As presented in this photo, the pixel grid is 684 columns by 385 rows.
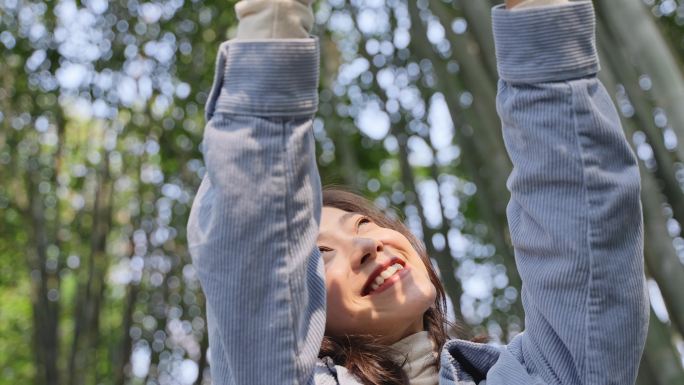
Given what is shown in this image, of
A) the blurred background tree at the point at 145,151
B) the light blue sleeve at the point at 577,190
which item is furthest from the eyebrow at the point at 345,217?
the blurred background tree at the point at 145,151

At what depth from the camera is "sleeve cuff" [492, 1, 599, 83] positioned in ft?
4.38

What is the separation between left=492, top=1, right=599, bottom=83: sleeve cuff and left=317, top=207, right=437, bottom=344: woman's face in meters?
0.40

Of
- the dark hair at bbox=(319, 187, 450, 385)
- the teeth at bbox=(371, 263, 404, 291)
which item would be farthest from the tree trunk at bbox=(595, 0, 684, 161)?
the teeth at bbox=(371, 263, 404, 291)

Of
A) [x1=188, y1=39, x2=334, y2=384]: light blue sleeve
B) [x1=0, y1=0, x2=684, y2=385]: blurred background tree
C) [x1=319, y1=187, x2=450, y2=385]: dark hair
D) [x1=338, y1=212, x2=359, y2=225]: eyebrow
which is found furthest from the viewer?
[x1=0, y1=0, x2=684, y2=385]: blurred background tree

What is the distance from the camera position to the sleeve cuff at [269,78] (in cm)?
130

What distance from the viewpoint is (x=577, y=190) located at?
1326 millimetres

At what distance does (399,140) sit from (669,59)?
4.82m

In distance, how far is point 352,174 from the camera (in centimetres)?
727

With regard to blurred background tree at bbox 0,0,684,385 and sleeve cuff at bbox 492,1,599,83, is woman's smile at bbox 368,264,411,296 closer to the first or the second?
sleeve cuff at bbox 492,1,599,83

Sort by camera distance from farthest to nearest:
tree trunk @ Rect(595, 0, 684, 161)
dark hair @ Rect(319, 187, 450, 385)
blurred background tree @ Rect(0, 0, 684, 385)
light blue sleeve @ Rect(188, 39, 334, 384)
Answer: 1. blurred background tree @ Rect(0, 0, 684, 385)
2. tree trunk @ Rect(595, 0, 684, 161)
3. dark hair @ Rect(319, 187, 450, 385)
4. light blue sleeve @ Rect(188, 39, 334, 384)

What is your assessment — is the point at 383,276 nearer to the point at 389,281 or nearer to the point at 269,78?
the point at 389,281

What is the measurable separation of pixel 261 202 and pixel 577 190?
0.39m

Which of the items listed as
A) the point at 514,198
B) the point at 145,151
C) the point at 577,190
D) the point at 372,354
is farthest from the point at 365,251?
the point at 145,151

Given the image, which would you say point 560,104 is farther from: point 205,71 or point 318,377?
point 205,71
